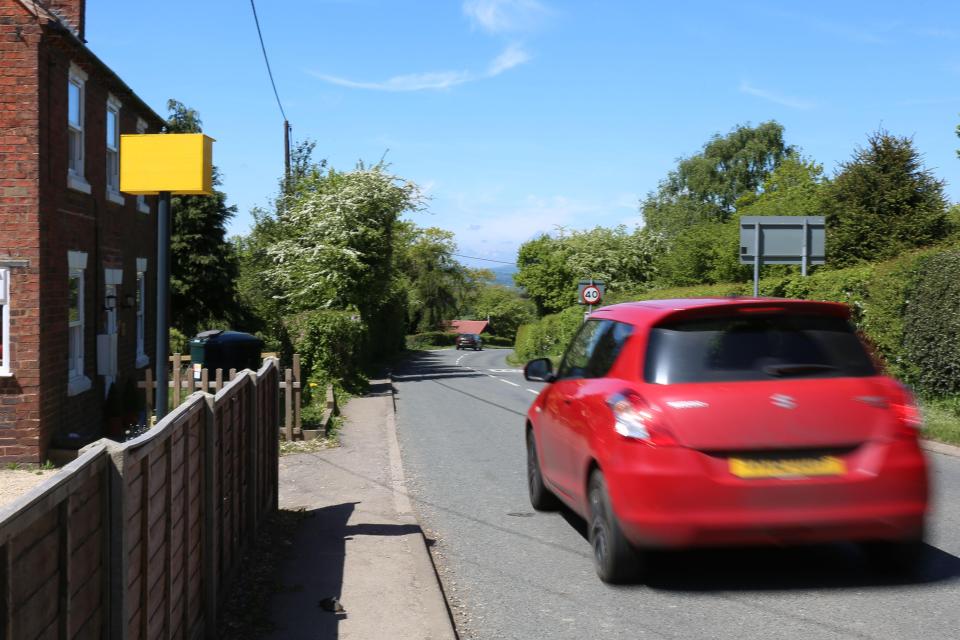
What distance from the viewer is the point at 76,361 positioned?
1395 centimetres

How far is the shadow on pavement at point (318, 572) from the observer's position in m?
5.03

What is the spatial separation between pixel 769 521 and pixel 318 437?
9.27 meters

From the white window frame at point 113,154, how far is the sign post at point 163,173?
382 inches

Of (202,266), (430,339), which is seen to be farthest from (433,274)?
(202,266)

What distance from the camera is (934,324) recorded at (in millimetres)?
14000

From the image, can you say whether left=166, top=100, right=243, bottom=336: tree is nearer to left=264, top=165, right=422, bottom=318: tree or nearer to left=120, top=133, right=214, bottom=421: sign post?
left=264, top=165, right=422, bottom=318: tree

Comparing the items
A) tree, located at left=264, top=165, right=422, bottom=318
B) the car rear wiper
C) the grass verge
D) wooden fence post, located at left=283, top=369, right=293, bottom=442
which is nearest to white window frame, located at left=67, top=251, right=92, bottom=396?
wooden fence post, located at left=283, top=369, right=293, bottom=442

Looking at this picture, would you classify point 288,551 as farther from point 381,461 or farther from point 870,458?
point 381,461

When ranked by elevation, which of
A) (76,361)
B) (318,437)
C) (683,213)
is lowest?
(318,437)

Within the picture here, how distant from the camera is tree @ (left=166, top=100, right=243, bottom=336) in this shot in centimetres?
3678

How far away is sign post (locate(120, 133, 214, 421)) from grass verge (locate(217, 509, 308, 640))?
4.00ft

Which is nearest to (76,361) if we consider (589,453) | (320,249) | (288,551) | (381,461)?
(381,461)

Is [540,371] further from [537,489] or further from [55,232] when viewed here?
[55,232]

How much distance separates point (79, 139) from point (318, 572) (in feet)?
33.3
